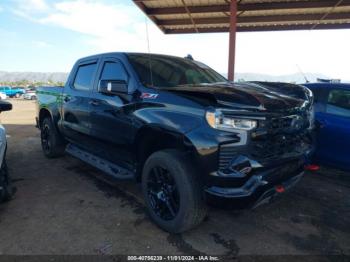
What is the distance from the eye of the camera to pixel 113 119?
3758 mm

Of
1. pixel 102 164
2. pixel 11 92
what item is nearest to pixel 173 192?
pixel 102 164

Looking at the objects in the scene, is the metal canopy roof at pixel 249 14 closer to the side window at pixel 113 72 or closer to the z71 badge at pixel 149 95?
the side window at pixel 113 72

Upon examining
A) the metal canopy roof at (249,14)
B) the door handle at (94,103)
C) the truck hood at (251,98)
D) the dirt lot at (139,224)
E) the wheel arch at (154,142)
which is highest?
the metal canopy roof at (249,14)

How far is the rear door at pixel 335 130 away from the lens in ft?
14.9

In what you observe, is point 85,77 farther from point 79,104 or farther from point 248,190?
point 248,190

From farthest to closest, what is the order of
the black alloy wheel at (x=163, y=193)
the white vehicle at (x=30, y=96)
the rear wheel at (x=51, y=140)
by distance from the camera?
the white vehicle at (x=30, y=96) < the rear wheel at (x=51, y=140) < the black alloy wheel at (x=163, y=193)

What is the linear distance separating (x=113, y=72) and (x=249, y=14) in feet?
26.2

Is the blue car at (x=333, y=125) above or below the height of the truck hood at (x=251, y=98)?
below

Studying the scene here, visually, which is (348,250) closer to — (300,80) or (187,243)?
(187,243)

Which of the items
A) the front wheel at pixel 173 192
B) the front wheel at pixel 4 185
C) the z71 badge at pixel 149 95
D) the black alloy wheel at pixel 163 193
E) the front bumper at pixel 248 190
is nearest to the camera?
the front bumper at pixel 248 190

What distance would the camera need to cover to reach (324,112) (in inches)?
190

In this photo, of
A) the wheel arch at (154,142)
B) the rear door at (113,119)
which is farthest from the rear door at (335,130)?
the rear door at (113,119)

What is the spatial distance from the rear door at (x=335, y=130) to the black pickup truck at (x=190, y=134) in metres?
1.48

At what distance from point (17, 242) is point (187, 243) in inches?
66.3
